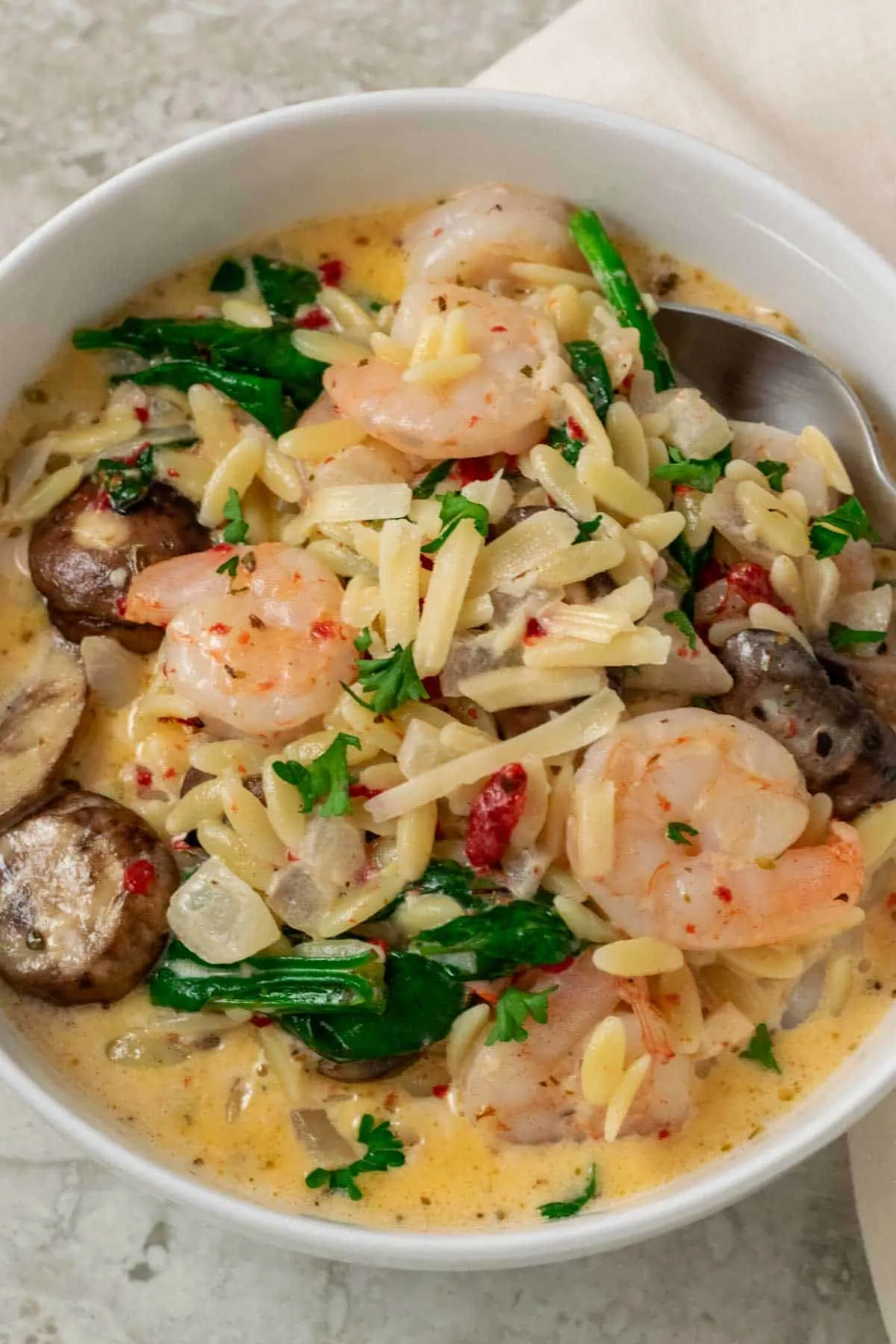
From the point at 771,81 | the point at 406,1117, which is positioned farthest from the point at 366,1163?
the point at 771,81

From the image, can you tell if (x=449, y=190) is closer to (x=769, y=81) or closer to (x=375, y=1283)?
(x=769, y=81)

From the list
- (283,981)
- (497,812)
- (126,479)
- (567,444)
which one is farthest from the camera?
(126,479)

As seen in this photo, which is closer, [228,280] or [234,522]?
[234,522]

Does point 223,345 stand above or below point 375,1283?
above

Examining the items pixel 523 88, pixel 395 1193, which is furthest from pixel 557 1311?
→ pixel 523 88

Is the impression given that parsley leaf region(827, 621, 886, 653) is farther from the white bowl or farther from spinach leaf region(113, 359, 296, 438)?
spinach leaf region(113, 359, 296, 438)

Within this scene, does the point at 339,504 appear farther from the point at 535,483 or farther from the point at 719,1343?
the point at 719,1343
